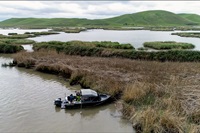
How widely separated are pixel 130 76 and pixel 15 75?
714 inches

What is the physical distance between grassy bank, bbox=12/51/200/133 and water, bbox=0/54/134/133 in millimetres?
1710

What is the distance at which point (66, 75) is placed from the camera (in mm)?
33312

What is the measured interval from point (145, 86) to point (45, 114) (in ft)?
31.9

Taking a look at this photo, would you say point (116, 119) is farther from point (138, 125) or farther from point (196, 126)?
point (196, 126)

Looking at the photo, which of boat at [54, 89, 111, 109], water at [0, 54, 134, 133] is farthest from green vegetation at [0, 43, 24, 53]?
boat at [54, 89, 111, 109]

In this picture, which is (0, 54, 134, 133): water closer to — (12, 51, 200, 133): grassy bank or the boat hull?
the boat hull

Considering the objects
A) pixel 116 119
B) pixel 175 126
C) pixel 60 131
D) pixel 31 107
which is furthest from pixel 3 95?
pixel 175 126

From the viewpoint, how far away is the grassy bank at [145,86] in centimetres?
1648

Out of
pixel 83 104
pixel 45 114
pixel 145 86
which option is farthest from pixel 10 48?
pixel 145 86

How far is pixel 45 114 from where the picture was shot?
68.6 ft

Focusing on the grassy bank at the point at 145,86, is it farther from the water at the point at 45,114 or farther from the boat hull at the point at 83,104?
the boat hull at the point at 83,104

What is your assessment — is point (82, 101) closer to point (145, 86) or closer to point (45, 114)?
point (45, 114)

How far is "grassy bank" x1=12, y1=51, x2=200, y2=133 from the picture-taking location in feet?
54.1

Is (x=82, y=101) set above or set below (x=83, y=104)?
above
